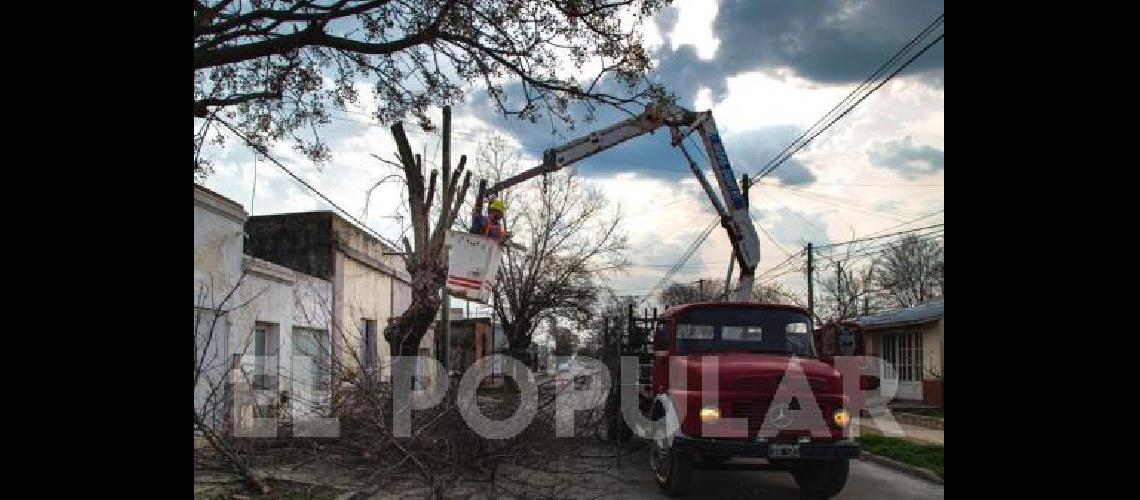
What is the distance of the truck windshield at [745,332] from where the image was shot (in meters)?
10.4

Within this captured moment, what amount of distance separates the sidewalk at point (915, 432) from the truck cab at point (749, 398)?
20.7 feet

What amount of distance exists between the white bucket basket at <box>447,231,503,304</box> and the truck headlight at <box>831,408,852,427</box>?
595cm

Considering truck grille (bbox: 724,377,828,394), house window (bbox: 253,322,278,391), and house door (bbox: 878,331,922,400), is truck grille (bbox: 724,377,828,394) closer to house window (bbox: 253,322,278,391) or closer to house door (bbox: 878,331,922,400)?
house window (bbox: 253,322,278,391)

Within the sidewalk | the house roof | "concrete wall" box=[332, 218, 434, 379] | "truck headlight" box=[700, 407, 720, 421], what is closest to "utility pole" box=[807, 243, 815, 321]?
the house roof

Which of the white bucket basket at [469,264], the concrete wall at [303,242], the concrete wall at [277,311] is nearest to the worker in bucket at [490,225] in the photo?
the white bucket basket at [469,264]

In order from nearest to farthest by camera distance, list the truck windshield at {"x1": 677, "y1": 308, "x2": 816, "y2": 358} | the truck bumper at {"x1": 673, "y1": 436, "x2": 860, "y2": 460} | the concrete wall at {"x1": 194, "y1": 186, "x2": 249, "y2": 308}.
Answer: the truck bumper at {"x1": 673, "y1": 436, "x2": 860, "y2": 460}
the truck windshield at {"x1": 677, "y1": 308, "x2": 816, "y2": 358}
the concrete wall at {"x1": 194, "y1": 186, "x2": 249, "y2": 308}

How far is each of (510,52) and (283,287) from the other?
31.7ft

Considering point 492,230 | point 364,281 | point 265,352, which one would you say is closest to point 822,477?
point 492,230

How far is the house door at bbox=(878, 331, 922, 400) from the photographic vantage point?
25.7 m

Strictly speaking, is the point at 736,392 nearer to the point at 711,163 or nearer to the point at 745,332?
the point at 745,332

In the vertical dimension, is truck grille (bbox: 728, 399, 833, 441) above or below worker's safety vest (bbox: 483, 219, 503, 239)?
below

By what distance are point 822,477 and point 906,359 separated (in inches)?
731
